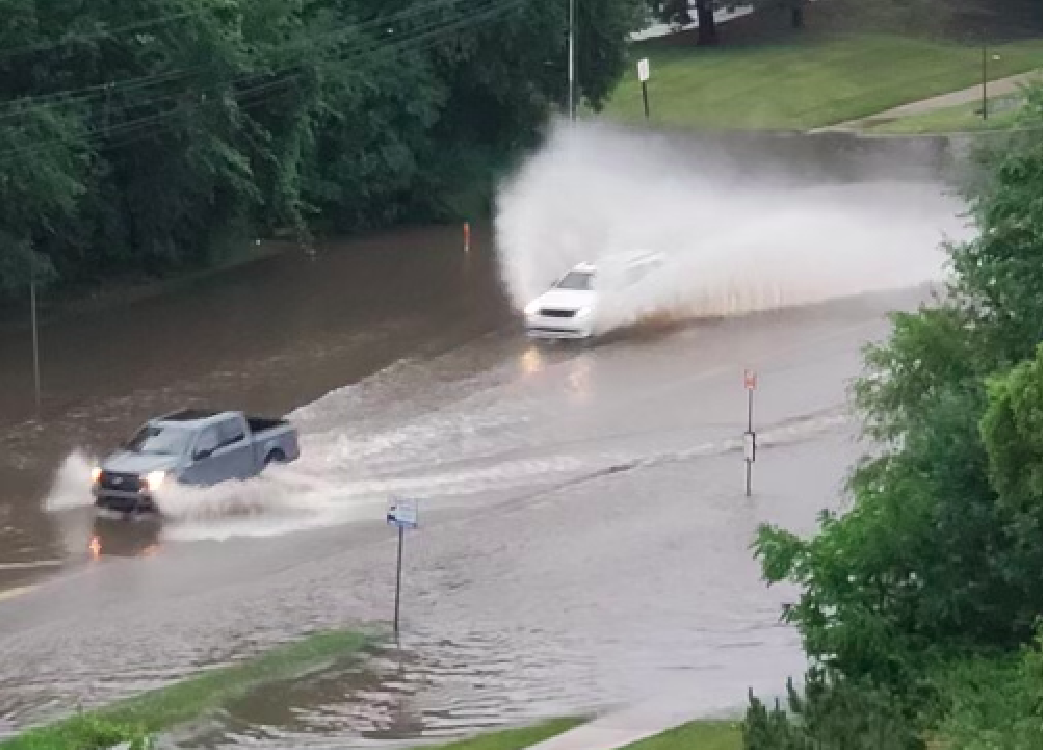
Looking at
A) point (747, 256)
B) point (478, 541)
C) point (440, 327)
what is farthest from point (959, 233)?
point (478, 541)

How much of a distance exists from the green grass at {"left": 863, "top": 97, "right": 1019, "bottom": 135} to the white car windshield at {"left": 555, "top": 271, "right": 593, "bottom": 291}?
109ft

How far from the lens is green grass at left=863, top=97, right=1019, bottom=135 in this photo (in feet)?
242

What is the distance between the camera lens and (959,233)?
50.7m

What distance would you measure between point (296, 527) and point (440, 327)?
15255 mm

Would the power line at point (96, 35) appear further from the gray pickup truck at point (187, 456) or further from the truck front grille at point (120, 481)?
the truck front grille at point (120, 481)

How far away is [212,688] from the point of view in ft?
72.5

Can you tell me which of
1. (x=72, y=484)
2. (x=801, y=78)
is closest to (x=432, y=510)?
(x=72, y=484)

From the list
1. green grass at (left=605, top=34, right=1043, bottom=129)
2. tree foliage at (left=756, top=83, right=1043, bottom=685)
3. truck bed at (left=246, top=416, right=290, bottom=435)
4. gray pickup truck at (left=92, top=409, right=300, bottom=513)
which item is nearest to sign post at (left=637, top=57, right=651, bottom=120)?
green grass at (left=605, top=34, right=1043, bottom=129)

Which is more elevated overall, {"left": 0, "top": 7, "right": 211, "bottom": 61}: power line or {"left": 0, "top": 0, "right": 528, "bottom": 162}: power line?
{"left": 0, "top": 7, "right": 211, "bottom": 61}: power line

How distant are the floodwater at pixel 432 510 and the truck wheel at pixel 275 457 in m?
0.22

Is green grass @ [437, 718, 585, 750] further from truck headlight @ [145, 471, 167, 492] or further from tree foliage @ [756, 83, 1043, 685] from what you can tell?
truck headlight @ [145, 471, 167, 492]

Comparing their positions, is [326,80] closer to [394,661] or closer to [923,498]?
[394,661]

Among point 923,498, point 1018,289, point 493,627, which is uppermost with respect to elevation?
point 1018,289

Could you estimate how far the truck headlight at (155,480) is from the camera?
94.2 feet
